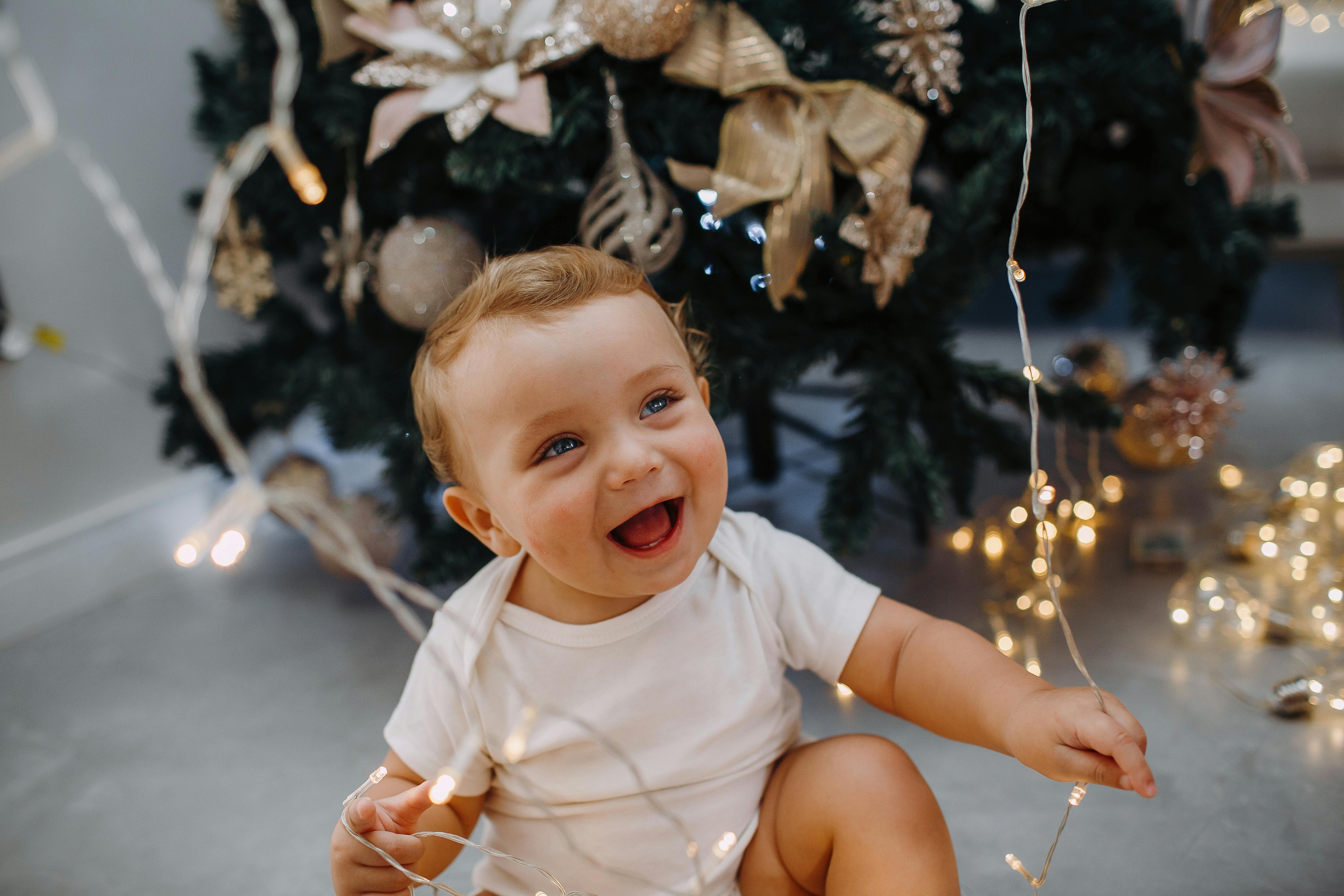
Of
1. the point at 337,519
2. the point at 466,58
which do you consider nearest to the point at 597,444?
the point at 466,58

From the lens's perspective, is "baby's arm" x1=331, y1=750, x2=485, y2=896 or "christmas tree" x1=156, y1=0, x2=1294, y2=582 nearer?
"baby's arm" x1=331, y1=750, x2=485, y2=896

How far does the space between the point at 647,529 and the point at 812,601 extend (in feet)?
0.47

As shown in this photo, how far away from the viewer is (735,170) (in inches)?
29.1

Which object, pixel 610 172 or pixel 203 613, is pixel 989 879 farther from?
pixel 203 613

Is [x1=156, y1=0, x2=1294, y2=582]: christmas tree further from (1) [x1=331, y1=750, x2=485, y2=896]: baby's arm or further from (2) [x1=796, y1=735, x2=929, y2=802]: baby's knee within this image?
(1) [x1=331, y1=750, x2=485, y2=896]: baby's arm

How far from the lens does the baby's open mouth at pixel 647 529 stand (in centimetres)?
51

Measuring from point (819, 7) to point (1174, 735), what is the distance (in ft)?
2.17

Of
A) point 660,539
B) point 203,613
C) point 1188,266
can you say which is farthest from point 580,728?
point 1188,266

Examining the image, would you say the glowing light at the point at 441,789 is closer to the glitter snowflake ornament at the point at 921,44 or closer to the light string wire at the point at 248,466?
the light string wire at the point at 248,466

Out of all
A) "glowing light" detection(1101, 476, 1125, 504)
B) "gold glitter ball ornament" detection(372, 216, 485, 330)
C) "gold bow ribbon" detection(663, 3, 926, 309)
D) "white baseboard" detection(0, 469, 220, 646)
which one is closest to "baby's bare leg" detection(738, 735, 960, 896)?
"gold bow ribbon" detection(663, 3, 926, 309)

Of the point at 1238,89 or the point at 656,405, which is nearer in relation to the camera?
the point at 656,405

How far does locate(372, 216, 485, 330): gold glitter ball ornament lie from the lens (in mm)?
813

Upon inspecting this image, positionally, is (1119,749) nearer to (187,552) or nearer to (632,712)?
(632,712)

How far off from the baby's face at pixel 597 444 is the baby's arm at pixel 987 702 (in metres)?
0.14
